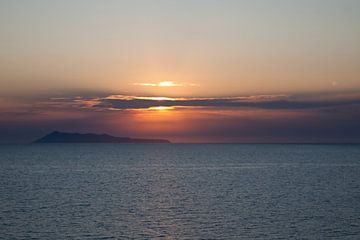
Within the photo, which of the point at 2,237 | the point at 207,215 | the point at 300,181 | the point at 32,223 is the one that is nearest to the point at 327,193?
the point at 300,181

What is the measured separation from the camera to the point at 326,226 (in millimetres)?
51562

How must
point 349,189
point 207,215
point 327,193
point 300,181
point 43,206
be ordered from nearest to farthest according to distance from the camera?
1. point 207,215
2. point 43,206
3. point 327,193
4. point 349,189
5. point 300,181

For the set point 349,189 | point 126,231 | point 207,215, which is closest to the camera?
point 126,231

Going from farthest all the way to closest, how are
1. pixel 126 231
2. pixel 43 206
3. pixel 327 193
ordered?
pixel 327 193 < pixel 43 206 < pixel 126 231

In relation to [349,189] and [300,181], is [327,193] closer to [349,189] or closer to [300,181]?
[349,189]

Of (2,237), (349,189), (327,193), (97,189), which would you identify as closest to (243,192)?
(327,193)

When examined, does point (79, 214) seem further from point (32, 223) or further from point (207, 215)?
point (207, 215)

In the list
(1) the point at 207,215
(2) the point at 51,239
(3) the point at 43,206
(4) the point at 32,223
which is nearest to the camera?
(2) the point at 51,239

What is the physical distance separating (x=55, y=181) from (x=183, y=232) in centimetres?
6173

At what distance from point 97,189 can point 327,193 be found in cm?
3721

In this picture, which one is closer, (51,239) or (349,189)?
(51,239)

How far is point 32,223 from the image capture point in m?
53.3

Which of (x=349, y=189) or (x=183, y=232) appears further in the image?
(x=349, y=189)

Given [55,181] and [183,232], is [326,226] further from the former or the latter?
[55,181]
